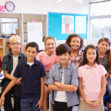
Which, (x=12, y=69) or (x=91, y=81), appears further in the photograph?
(x=12, y=69)

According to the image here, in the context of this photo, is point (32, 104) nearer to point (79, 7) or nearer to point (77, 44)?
point (77, 44)

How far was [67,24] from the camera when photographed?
6.87m

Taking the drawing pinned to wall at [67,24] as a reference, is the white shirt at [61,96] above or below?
below

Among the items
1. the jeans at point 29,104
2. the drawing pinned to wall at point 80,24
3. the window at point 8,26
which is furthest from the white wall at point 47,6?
the jeans at point 29,104

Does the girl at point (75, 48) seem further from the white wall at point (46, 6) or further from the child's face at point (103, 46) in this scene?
the white wall at point (46, 6)

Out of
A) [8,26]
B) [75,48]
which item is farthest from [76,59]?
[8,26]

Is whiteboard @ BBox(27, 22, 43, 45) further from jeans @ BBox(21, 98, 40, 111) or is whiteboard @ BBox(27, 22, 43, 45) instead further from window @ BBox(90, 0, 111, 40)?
jeans @ BBox(21, 98, 40, 111)

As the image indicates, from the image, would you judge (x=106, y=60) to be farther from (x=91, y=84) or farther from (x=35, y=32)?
(x=35, y=32)

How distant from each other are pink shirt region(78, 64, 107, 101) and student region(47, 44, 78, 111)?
0.42 ft

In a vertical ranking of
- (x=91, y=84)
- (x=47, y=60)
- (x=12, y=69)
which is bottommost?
(x=91, y=84)

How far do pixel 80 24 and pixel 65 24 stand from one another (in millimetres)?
711

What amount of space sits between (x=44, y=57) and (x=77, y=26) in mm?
5039

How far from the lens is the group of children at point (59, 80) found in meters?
1.81

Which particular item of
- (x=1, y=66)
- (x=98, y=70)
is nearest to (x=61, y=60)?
(x=98, y=70)
